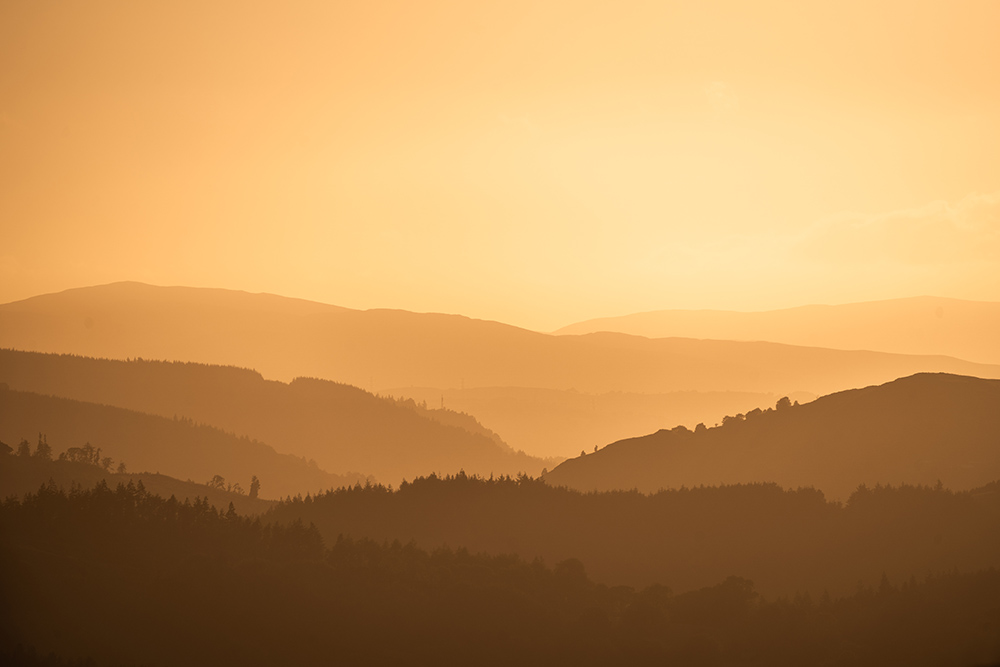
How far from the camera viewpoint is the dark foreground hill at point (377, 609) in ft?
434

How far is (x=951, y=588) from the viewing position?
132250 millimetres

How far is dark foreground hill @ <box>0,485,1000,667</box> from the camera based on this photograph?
5207 inches

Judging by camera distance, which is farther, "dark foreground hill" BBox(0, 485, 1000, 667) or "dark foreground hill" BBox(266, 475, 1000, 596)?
"dark foreground hill" BBox(266, 475, 1000, 596)

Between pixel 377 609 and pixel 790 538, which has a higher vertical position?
pixel 790 538

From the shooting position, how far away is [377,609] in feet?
534

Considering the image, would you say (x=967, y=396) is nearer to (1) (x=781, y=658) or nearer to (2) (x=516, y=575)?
(1) (x=781, y=658)

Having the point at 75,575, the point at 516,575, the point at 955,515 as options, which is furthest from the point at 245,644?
the point at 955,515

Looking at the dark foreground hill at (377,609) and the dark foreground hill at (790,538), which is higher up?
the dark foreground hill at (790,538)

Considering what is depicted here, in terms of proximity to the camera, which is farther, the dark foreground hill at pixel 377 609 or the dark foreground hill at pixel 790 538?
the dark foreground hill at pixel 790 538

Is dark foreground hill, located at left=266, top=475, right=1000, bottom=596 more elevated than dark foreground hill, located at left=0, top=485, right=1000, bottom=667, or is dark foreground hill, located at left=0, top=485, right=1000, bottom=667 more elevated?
Result: dark foreground hill, located at left=266, top=475, right=1000, bottom=596

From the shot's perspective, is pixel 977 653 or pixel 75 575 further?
pixel 75 575

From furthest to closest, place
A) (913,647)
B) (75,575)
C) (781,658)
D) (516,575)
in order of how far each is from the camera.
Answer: (516,575), (75,575), (781,658), (913,647)

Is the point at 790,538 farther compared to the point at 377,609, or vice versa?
the point at 790,538

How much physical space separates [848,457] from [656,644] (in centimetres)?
6965
